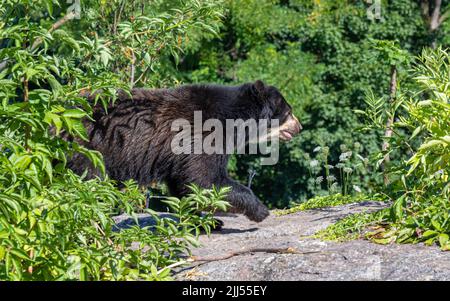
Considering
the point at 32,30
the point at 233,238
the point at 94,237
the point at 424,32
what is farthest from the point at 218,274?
the point at 424,32

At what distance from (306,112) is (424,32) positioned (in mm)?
4621

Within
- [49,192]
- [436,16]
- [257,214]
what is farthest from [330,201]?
[436,16]

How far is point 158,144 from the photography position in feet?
25.7

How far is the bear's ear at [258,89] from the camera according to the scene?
8617 millimetres

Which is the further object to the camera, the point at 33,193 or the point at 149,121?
the point at 149,121

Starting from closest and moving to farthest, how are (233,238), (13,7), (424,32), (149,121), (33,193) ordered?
(33,193) < (13,7) < (233,238) < (149,121) < (424,32)

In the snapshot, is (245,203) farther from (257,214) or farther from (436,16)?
(436,16)

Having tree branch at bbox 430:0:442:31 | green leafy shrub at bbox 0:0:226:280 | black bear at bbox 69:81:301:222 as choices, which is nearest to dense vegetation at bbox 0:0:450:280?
green leafy shrub at bbox 0:0:226:280

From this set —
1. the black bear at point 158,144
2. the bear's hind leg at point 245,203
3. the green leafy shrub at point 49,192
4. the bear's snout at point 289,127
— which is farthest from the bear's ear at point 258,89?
the green leafy shrub at point 49,192

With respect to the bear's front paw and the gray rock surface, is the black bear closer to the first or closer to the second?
the bear's front paw

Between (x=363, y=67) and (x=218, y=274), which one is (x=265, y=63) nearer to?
(x=363, y=67)

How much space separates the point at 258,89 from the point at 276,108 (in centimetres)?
42

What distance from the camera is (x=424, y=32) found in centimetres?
2422

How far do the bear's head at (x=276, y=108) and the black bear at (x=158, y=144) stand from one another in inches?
20.9
